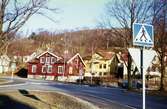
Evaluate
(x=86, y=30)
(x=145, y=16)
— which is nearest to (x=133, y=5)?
(x=145, y=16)

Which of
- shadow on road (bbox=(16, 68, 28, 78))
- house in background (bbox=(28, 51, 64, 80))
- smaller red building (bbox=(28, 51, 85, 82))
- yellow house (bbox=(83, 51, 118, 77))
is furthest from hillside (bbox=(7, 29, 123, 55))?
A: smaller red building (bbox=(28, 51, 85, 82))

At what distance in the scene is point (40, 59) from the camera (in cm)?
10469

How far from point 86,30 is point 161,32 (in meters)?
118

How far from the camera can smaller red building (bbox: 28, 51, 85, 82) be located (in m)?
100

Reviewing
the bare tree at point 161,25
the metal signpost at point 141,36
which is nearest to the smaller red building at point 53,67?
the bare tree at point 161,25

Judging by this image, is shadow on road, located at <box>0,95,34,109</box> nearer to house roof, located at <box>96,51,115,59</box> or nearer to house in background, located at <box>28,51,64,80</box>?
house in background, located at <box>28,51,64,80</box>

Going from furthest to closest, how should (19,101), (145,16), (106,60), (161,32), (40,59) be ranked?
(106,60) < (40,59) < (145,16) < (161,32) < (19,101)

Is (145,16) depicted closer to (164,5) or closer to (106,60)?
(164,5)

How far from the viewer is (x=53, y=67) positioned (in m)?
102

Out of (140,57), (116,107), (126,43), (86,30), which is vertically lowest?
(116,107)

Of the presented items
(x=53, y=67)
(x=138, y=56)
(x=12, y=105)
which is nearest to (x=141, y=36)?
(x=138, y=56)

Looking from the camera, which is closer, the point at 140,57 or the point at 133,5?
the point at 140,57

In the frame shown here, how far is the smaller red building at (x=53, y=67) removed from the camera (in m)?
100

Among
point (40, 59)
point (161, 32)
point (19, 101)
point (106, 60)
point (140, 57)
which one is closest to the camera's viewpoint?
point (140, 57)
